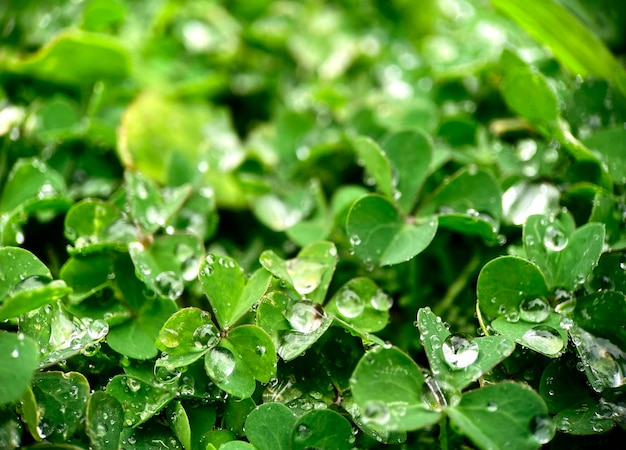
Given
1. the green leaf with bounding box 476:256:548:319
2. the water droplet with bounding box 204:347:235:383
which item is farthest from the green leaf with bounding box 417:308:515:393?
the water droplet with bounding box 204:347:235:383

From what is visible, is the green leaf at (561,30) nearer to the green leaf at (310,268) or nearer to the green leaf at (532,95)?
the green leaf at (532,95)

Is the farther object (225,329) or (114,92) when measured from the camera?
(114,92)

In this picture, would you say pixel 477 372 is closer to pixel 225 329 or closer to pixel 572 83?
pixel 225 329

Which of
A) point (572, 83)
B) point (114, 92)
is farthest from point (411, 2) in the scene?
point (114, 92)

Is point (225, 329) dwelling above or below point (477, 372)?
below

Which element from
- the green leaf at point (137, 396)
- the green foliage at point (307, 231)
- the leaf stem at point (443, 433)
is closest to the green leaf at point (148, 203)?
the green foliage at point (307, 231)

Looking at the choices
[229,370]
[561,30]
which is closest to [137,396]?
[229,370]
